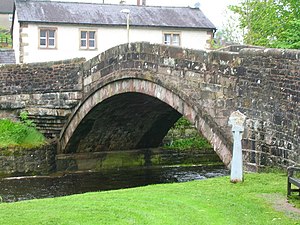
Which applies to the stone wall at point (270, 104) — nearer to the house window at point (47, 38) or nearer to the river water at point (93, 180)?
the river water at point (93, 180)

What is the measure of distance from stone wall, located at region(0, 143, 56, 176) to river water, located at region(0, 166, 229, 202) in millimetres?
527

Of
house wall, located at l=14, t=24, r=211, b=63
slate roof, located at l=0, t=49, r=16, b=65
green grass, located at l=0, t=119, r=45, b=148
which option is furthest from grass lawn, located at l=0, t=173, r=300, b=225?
house wall, located at l=14, t=24, r=211, b=63

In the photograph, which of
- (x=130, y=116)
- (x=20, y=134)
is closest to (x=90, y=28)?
(x=130, y=116)

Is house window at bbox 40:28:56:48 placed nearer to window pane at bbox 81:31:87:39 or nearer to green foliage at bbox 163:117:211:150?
window pane at bbox 81:31:87:39

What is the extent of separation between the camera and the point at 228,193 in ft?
32.8

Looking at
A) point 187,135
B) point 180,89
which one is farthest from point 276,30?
point 180,89

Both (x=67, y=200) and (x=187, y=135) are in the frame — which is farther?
(x=187, y=135)

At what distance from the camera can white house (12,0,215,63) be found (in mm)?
32406

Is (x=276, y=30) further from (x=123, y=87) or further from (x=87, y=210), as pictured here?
(x=87, y=210)

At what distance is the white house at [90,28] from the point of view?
32406 millimetres

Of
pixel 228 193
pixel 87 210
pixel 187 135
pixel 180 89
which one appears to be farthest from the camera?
pixel 187 135

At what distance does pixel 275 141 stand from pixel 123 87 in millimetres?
6670

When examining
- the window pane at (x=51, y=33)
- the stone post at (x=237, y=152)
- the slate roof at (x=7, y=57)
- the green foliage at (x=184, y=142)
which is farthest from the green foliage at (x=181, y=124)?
the stone post at (x=237, y=152)

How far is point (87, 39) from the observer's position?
3372cm
